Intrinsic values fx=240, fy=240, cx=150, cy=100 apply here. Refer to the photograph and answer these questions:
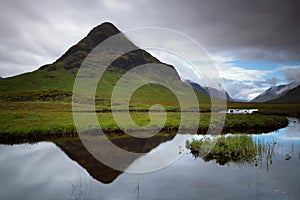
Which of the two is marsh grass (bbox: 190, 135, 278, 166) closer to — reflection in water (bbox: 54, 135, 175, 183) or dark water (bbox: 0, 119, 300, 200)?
dark water (bbox: 0, 119, 300, 200)

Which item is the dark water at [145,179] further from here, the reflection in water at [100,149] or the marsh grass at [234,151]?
the marsh grass at [234,151]

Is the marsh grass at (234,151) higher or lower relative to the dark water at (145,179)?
higher

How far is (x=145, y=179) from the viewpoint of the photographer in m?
15.2

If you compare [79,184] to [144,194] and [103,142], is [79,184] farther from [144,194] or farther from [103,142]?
[103,142]

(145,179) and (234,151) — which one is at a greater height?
(234,151)

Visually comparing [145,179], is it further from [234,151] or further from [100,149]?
[234,151]

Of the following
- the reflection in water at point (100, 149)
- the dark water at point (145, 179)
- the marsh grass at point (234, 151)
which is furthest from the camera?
the marsh grass at point (234, 151)

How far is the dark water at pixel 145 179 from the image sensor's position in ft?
41.7

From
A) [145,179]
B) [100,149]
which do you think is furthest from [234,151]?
[100,149]

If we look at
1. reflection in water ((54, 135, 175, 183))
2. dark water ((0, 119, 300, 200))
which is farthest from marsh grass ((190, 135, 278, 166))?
reflection in water ((54, 135, 175, 183))

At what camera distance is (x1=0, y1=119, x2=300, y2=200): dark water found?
12711 millimetres

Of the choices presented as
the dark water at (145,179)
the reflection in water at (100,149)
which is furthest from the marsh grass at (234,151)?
the reflection in water at (100,149)

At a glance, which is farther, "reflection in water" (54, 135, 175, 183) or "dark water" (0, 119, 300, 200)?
"reflection in water" (54, 135, 175, 183)

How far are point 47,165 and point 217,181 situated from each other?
12507 mm
